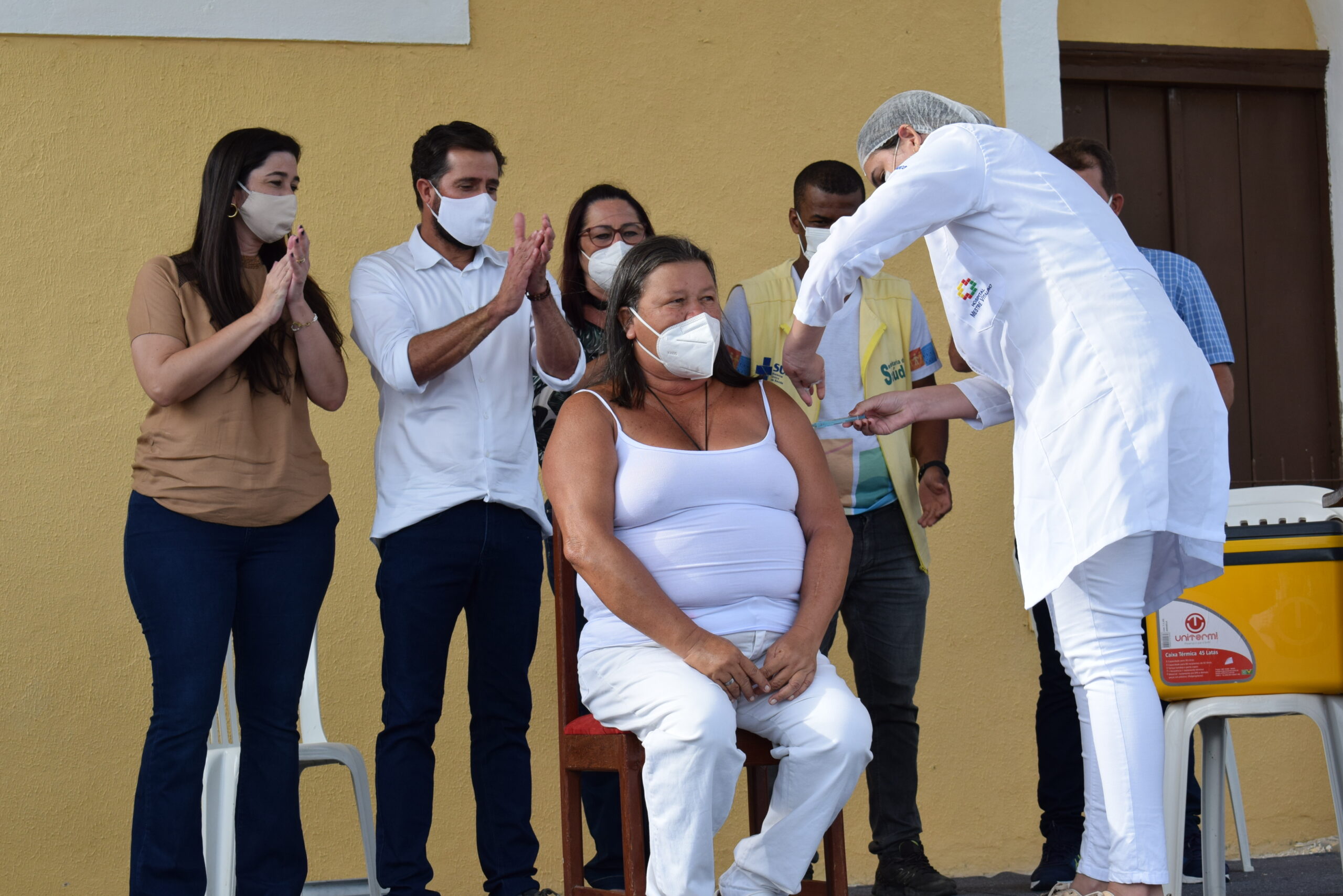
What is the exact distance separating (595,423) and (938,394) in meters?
0.73

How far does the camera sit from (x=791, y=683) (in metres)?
2.43

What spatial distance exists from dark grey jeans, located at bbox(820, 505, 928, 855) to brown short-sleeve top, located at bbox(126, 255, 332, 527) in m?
1.35

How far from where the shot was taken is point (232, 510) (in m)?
2.78

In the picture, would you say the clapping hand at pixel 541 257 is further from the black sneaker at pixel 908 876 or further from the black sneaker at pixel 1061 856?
the black sneaker at pixel 1061 856

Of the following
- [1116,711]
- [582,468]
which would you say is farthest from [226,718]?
[1116,711]

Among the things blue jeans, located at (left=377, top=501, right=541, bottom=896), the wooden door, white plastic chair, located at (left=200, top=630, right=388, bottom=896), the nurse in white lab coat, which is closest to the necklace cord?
the nurse in white lab coat

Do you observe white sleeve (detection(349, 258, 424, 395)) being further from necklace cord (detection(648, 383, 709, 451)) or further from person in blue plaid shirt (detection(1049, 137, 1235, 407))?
person in blue plaid shirt (detection(1049, 137, 1235, 407))

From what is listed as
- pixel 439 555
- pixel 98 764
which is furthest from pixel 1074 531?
pixel 98 764

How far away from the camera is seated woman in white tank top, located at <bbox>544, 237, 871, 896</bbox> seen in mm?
2340

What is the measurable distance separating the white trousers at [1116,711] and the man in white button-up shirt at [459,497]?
4.14ft

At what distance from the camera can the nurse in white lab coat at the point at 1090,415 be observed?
231cm

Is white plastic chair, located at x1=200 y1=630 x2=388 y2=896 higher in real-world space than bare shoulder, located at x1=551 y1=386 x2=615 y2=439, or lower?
lower

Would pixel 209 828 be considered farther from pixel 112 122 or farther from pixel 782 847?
pixel 112 122

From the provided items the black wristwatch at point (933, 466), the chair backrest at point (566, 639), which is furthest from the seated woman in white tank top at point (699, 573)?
the black wristwatch at point (933, 466)
